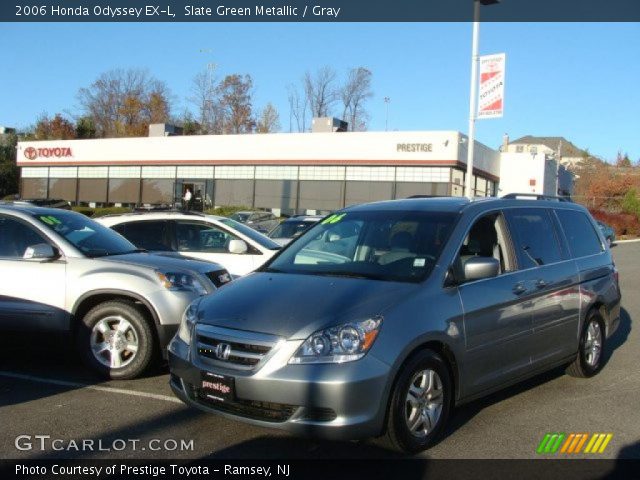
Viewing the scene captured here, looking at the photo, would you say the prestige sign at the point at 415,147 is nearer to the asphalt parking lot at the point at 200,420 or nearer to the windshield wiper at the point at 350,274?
the asphalt parking lot at the point at 200,420

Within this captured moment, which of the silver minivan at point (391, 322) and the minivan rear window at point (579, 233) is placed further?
the minivan rear window at point (579, 233)

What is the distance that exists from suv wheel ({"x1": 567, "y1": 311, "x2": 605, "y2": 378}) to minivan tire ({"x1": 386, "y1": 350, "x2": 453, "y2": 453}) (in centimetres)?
244

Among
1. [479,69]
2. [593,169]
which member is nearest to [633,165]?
[593,169]

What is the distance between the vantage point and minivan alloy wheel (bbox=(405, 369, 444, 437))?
4609 millimetres

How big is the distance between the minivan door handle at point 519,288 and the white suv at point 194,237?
15.0ft

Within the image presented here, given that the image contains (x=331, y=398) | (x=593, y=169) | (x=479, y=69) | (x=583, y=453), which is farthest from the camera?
(x=593, y=169)

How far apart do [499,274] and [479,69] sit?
10626 mm

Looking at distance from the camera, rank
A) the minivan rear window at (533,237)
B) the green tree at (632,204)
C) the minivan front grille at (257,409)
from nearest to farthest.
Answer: the minivan front grille at (257,409) → the minivan rear window at (533,237) → the green tree at (632,204)

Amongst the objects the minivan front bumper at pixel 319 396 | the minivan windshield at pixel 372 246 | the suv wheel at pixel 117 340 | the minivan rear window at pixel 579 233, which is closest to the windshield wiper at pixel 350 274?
the minivan windshield at pixel 372 246

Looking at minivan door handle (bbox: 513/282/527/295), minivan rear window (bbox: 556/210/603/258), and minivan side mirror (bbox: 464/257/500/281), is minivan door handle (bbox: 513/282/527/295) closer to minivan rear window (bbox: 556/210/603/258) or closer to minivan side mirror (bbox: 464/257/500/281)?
minivan side mirror (bbox: 464/257/500/281)

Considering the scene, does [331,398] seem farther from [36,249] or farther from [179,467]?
[36,249]

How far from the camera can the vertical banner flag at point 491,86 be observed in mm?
14648

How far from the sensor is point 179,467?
172 inches

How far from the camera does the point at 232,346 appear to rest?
452 cm
